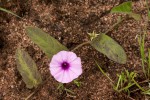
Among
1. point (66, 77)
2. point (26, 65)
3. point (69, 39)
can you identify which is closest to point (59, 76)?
point (66, 77)

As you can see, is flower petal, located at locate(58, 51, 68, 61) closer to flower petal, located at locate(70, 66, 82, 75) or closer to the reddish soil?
flower petal, located at locate(70, 66, 82, 75)

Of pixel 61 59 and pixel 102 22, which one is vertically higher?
pixel 102 22

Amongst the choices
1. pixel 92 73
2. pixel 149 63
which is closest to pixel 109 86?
pixel 92 73


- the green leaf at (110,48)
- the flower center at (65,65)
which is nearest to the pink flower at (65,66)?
the flower center at (65,65)

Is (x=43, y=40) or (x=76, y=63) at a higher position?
(x=43, y=40)

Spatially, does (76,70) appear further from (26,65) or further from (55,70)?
(26,65)

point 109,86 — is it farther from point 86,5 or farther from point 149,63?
point 86,5

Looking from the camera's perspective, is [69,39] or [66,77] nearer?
[66,77]

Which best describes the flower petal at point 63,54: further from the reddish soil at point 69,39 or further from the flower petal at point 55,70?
the reddish soil at point 69,39
